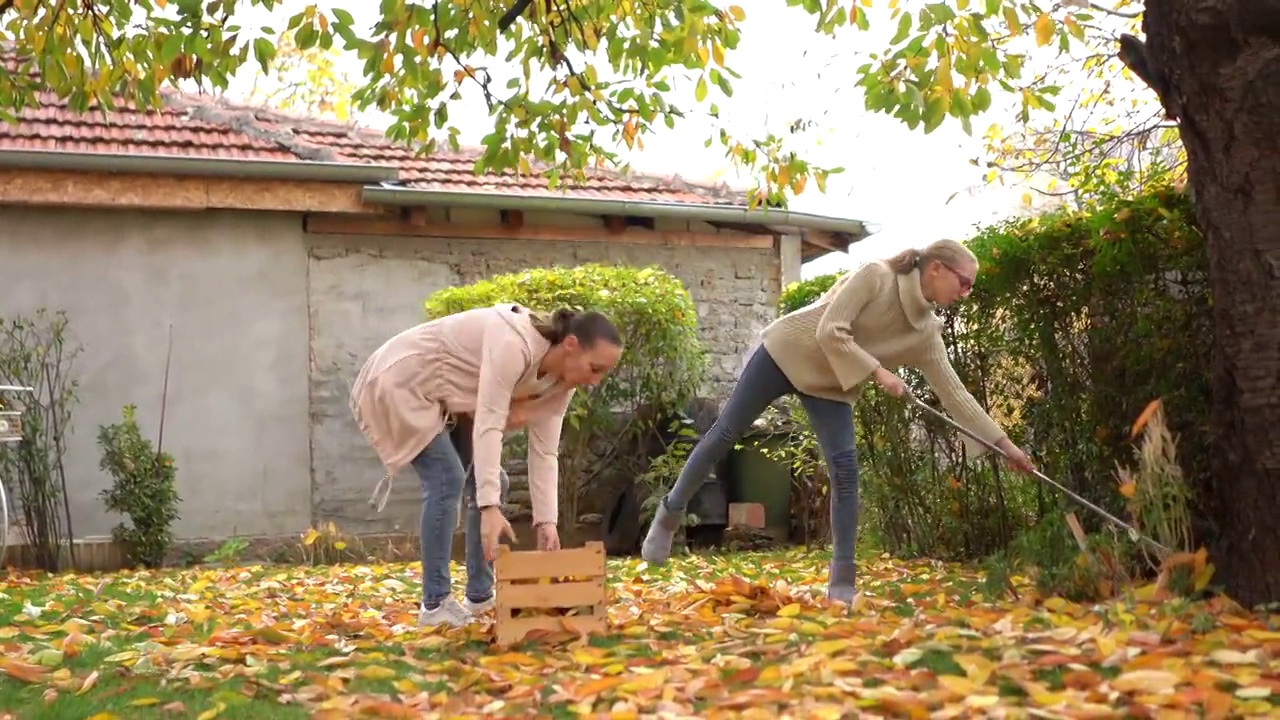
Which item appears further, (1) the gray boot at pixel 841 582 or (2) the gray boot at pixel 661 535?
(2) the gray boot at pixel 661 535

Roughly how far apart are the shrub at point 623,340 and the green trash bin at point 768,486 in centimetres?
62

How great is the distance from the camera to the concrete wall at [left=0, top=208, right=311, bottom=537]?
9.88 metres

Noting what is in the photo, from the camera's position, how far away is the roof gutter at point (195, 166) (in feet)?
31.2

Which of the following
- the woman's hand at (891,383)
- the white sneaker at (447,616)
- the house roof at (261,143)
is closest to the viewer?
the woman's hand at (891,383)

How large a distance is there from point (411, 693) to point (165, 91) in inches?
356

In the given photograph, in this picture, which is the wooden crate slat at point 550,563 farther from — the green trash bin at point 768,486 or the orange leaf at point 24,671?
the green trash bin at point 768,486

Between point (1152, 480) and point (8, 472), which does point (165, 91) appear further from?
point (1152, 480)

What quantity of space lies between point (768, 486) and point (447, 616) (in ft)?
17.5

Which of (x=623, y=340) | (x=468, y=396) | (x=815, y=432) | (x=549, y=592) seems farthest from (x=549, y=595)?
(x=623, y=340)

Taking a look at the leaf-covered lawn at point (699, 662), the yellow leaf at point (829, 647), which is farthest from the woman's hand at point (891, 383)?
the yellow leaf at point (829, 647)

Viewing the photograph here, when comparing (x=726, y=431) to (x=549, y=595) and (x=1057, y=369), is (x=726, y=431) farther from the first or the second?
(x=1057, y=369)

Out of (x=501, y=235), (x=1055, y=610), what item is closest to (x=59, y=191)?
(x=501, y=235)

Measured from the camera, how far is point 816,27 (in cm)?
682

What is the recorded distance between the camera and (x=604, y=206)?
35.8ft
